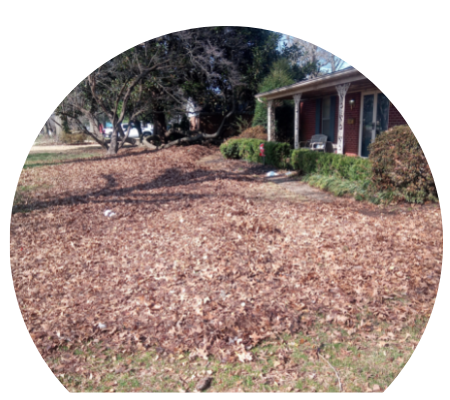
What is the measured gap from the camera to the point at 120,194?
4.72 m

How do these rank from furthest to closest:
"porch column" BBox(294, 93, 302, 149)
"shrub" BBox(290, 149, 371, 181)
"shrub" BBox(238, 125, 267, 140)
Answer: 1. "porch column" BBox(294, 93, 302, 149)
2. "shrub" BBox(238, 125, 267, 140)
3. "shrub" BBox(290, 149, 371, 181)

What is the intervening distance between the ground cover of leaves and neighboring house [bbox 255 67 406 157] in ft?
7.25

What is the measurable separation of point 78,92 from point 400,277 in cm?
387

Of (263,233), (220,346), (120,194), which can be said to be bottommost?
(220,346)

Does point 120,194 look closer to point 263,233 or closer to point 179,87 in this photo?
point 179,87

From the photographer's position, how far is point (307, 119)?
32.1 ft

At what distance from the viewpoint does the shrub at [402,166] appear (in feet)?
15.5

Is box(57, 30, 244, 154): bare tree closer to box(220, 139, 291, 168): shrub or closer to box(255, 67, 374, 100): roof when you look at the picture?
box(220, 139, 291, 168): shrub

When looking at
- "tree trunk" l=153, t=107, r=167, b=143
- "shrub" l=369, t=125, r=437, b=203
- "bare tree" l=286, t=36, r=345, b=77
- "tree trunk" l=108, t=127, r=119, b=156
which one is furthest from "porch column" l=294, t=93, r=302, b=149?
"tree trunk" l=108, t=127, r=119, b=156

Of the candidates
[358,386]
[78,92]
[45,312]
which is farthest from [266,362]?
[78,92]

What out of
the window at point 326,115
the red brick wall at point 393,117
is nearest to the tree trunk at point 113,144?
the red brick wall at point 393,117

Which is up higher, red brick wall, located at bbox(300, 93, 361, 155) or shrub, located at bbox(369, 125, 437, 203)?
red brick wall, located at bbox(300, 93, 361, 155)

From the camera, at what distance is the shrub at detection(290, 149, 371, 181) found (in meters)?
5.81

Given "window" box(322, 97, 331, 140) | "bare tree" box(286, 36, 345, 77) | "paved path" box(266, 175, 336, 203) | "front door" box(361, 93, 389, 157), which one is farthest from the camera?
"window" box(322, 97, 331, 140)
